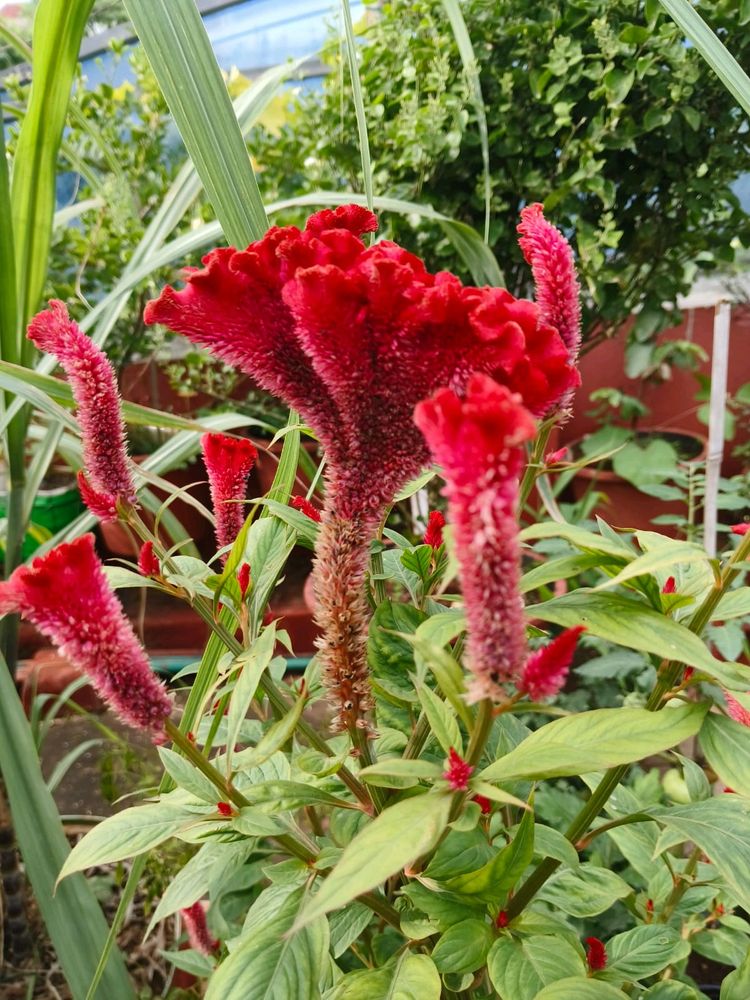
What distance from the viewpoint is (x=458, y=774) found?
0.99 ft

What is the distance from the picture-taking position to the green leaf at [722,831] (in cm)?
36

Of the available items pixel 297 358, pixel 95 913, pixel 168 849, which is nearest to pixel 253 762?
pixel 297 358

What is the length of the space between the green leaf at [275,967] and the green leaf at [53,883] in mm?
250

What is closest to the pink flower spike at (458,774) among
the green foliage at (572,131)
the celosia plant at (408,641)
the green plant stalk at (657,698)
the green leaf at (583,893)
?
the celosia plant at (408,641)

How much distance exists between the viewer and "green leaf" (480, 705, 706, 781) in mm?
292

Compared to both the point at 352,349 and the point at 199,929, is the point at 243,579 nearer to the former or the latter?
the point at 352,349

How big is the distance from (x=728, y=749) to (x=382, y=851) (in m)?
0.19

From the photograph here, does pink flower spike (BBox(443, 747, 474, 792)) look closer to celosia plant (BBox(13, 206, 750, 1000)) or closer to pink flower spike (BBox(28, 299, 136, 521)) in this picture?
celosia plant (BBox(13, 206, 750, 1000))

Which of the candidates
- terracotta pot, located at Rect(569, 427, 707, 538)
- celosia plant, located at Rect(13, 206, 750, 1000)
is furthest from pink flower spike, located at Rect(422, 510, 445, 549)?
terracotta pot, located at Rect(569, 427, 707, 538)

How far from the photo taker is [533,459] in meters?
0.41

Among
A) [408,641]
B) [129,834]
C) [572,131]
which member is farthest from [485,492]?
[572,131]

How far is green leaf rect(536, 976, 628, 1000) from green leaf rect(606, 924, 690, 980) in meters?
0.12

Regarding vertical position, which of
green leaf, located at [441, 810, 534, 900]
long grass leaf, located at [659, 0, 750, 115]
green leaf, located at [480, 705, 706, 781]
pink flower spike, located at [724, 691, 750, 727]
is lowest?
green leaf, located at [441, 810, 534, 900]

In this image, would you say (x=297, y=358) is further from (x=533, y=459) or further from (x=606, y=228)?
(x=606, y=228)
